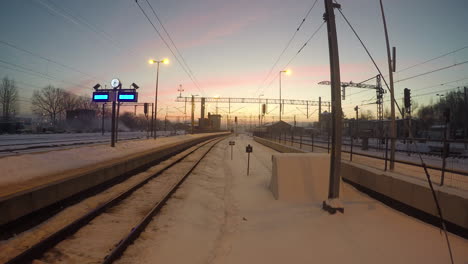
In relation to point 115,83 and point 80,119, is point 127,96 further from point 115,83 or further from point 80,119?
point 80,119

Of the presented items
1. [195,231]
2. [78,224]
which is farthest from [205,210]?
[78,224]

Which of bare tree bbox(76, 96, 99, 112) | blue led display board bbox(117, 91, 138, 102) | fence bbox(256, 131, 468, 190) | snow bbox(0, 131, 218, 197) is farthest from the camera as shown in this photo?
bare tree bbox(76, 96, 99, 112)

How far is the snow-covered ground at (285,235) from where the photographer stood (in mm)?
5395

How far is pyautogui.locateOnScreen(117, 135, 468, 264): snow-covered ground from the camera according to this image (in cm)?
539

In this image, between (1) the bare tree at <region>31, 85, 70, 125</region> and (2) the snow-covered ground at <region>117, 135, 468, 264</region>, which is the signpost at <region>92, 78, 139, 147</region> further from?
(1) the bare tree at <region>31, 85, 70, 125</region>

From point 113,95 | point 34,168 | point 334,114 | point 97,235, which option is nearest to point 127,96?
Answer: point 113,95

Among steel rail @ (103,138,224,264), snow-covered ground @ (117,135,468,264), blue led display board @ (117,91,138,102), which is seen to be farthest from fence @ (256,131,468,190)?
blue led display board @ (117,91,138,102)

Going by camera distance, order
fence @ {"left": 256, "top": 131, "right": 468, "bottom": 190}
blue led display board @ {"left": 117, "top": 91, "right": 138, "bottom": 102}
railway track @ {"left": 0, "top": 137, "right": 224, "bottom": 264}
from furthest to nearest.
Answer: blue led display board @ {"left": 117, "top": 91, "right": 138, "bottom": 102} → fence @ {"left": 256, "top": 131, "right": 468, "bottom": 190} → railway track @ {"left": 0, "top": 137, "right": 224, "bottom": 264}

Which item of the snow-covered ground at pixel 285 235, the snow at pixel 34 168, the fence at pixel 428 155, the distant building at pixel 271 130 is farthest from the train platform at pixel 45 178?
the distant building at pixel 271 130

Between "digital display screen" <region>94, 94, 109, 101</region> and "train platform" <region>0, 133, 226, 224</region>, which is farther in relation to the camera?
"digital display screen" <region>94, 94, 109, 101</region>

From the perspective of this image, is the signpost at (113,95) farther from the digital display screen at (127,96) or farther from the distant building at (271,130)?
the distant building at (271,130)

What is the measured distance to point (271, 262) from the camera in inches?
205

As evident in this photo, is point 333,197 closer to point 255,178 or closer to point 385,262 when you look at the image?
point 385,262

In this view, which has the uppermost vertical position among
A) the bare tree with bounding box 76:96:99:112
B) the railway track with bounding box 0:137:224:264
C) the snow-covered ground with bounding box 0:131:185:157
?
the bare tree with bounding box 76:96:99:112
